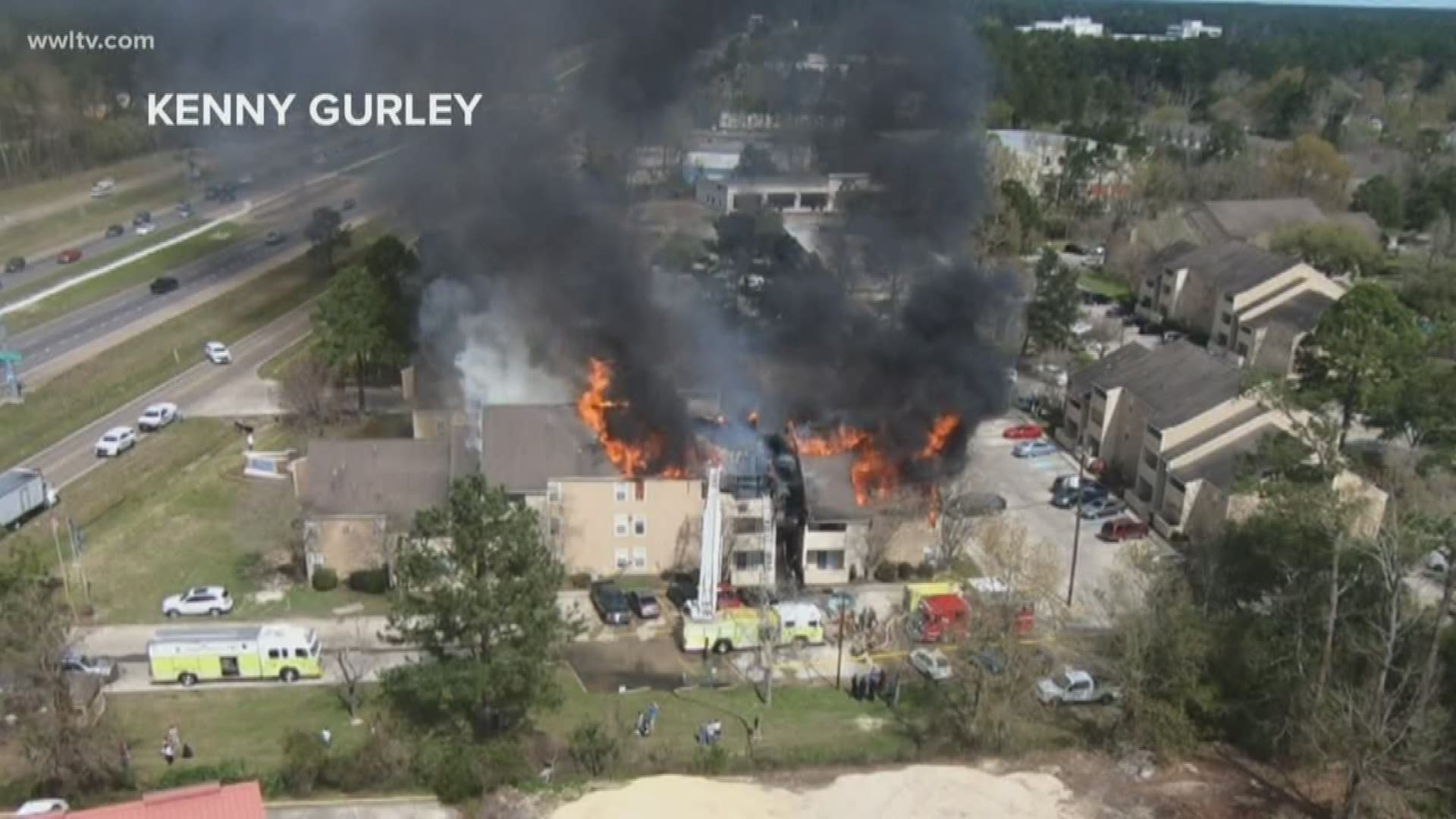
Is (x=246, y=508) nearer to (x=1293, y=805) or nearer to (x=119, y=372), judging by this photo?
(x=119, y=372)

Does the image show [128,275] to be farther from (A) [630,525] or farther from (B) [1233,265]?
(B) [1233,265]

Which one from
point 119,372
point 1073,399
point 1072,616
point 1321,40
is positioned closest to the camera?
point 1072,616

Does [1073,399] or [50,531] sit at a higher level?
[1073,399]

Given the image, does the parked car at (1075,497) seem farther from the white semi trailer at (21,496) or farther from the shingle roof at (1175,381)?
the white semi trailer at (21,496)

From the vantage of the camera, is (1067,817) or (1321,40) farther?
(1321,40)

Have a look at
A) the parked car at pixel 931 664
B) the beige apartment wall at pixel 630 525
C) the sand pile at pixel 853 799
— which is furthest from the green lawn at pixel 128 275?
the parked car at pixel 931 664

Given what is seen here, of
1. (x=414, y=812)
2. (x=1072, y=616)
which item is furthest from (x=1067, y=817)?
(x=414, y=812)
